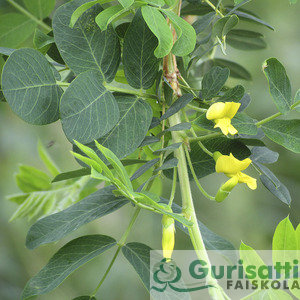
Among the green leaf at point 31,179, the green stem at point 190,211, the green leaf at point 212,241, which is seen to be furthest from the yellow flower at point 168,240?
the green leaf at point 31,179

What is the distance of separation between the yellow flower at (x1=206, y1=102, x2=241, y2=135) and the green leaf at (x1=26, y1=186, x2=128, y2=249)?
0.11m

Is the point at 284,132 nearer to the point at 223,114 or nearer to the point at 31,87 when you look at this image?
the point at 223,114

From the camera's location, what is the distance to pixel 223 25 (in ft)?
1.26

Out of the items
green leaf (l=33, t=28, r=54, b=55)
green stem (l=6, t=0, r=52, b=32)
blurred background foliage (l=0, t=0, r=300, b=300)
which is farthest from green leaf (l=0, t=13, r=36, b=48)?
blurred background foliage (l=0, t=0, r=300, b=300)

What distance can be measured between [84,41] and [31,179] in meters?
0.38

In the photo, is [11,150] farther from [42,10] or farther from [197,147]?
[197,147]

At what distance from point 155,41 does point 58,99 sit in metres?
0.09

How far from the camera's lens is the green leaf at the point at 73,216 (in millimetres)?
398

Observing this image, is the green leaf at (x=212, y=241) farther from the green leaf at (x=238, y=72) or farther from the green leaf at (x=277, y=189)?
the green leaf at (x=238, y=72)

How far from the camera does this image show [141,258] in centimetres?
42

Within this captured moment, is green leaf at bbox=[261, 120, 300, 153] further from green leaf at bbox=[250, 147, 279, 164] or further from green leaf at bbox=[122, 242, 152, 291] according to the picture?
green leaf at bbox=[122, 242, 152, 291]

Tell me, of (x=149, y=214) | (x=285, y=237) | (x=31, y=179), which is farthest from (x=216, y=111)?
(x=149, y=214)

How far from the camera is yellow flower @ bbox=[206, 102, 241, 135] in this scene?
1.11 feet

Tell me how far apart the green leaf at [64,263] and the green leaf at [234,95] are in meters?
0.16
